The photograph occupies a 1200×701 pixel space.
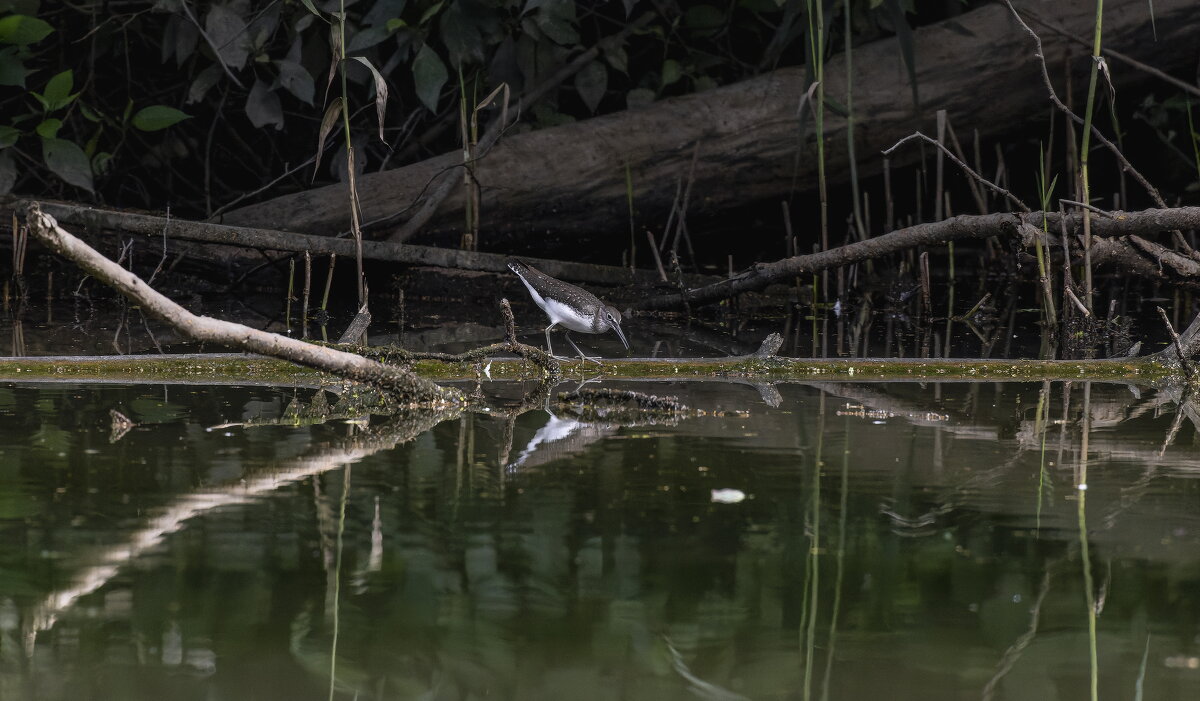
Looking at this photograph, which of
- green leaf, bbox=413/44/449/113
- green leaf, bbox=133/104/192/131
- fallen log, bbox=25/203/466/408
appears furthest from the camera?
green leaf, bbox=133/104/192/131

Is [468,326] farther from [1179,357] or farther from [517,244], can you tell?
[1179,357]

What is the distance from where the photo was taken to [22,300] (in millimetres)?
7031

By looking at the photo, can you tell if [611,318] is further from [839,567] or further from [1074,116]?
[839,567]

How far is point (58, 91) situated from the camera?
25.0 ft

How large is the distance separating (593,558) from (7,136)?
6058mm

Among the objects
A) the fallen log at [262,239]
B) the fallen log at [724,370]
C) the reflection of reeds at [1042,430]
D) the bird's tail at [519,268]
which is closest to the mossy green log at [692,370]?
the fallen log at [724,370]

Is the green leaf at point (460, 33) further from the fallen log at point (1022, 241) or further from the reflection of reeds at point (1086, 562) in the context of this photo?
the reflection of reeds at point (1086, 562)

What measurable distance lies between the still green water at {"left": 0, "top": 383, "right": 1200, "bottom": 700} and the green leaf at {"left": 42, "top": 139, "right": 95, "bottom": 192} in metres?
3.97

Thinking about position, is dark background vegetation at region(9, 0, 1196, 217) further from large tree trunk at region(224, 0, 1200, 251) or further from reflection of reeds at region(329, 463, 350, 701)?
reflection of reeds at region(329, 463, 350, 701)

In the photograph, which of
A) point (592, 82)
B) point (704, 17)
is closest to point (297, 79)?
point (592, 82)

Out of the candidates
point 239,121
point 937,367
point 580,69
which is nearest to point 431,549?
point 937,367

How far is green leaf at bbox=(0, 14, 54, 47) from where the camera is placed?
730cm

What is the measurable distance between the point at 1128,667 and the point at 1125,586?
15.5 inches

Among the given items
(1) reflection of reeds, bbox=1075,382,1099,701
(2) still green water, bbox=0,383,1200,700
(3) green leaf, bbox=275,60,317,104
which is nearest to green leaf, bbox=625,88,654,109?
(3) green leaf, bbox=275,60,317,104
